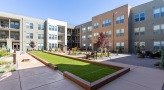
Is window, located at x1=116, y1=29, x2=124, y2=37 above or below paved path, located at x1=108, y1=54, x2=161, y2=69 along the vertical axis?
above

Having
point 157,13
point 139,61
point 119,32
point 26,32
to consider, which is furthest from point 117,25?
point 26,32

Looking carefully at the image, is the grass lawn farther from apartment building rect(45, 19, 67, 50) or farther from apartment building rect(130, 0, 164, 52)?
apartment building rect(45, 19, 67, 50)

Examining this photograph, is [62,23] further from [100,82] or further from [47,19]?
[100,82]

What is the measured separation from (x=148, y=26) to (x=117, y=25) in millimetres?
7072

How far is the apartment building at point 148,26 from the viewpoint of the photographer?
1939cm

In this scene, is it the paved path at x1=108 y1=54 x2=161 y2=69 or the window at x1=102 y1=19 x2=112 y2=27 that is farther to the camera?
the window at x1=102 y1=19 x2=112 y2=27

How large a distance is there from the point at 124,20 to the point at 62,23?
23846 millimetres

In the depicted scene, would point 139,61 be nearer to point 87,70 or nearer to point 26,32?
point 87,70

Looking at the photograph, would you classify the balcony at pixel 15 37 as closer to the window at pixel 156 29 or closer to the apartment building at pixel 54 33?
the apartment building at pixel 54 33

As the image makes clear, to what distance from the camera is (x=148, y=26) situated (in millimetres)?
21062

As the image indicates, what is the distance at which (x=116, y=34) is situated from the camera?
2653 cm

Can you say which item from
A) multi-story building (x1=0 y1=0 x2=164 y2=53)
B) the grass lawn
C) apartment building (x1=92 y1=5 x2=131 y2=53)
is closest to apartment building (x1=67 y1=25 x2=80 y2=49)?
multi-story building (x1=0 y1=0 x2=164 y2=53)

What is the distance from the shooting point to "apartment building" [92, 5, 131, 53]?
23891mm

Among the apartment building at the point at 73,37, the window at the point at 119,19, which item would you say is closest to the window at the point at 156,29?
the window at the point at 119,19
